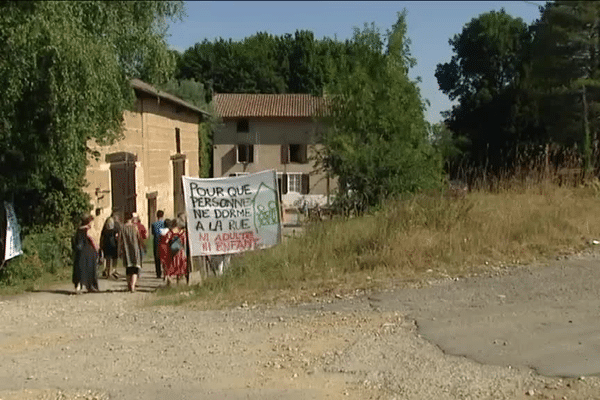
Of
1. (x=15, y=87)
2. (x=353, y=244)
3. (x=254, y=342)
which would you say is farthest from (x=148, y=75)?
(x=254, y=342)

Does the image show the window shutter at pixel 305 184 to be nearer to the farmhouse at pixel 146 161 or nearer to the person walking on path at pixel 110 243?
the farmhouse at pixel 146 161

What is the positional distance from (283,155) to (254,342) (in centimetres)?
5447

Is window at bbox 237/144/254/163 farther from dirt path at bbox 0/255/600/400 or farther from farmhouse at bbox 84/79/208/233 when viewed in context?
dirt path at bbox 0/255/600/400

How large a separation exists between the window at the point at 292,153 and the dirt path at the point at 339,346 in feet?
169

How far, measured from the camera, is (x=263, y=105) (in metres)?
64.4

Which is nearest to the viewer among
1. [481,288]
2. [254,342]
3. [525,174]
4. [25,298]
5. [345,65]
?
[254,342]

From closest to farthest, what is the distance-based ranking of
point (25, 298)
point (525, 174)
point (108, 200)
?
point (25, 298) → point (525, 174) → point (108, 200)

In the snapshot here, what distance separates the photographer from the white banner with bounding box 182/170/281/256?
1440cm

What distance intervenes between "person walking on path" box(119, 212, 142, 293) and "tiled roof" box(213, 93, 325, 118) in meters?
45.5

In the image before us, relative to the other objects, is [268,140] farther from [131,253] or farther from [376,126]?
[131,253]

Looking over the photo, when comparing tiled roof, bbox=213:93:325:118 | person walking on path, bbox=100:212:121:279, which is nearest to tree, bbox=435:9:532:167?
tiled roof, bbox=213:93:325:118

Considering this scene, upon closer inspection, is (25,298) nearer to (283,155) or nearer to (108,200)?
(108,200)

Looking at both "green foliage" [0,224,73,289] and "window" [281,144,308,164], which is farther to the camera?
"window" [281,144,308,164]

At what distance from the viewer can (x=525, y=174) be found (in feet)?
54.6
